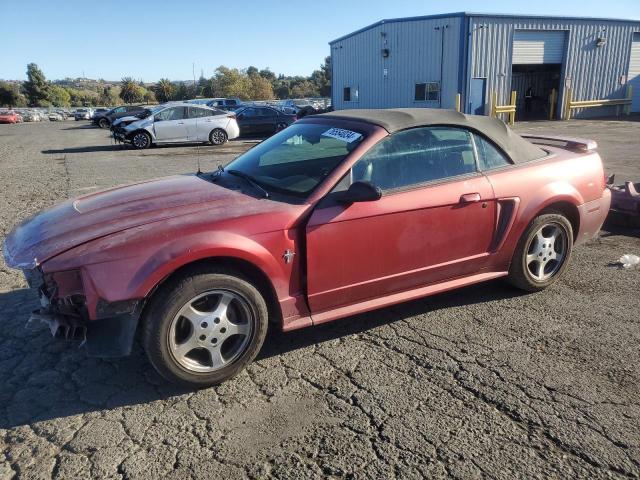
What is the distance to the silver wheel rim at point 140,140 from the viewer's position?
56.7ft

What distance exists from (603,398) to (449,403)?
87 centimetres

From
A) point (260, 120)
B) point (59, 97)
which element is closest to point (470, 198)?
point (260, 120)

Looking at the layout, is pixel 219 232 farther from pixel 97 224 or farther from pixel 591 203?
pixel 591 203

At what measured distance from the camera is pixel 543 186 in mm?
4047

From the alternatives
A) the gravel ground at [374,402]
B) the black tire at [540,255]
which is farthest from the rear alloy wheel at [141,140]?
the black tire at [540,255]

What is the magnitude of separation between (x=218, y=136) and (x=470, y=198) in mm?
16247

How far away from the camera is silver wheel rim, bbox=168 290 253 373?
9.50 ft

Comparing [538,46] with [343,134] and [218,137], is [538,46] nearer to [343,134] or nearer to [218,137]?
[218,137]

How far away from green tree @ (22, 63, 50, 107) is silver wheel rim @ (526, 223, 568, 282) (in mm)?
91882

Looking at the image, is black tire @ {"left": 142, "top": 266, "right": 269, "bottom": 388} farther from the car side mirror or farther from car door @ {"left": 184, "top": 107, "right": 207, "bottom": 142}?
car door @ {"left": 184, "top": 107, "right": 207, "bottom": 142}

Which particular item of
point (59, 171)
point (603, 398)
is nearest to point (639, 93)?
point (59, 171)

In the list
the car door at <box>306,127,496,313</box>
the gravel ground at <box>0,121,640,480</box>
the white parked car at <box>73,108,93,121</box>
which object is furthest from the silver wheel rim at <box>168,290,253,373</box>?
the white parked car at <box>73,108,93,121</box>

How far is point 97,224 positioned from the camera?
304 centimetres

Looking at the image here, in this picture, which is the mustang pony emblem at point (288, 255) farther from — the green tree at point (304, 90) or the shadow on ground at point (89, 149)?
the green tree at point (304, 90)
